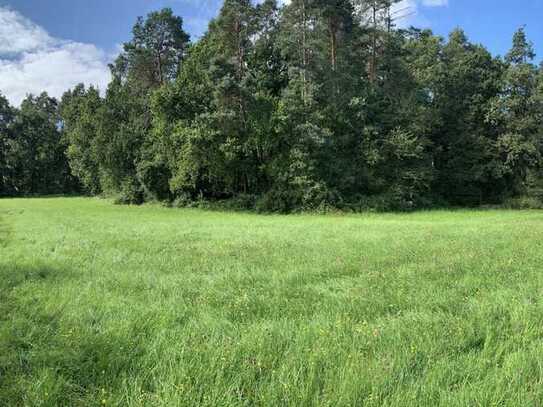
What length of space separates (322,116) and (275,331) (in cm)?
2392

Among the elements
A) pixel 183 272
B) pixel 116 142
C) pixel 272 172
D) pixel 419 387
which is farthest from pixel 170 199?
pixel 419 387

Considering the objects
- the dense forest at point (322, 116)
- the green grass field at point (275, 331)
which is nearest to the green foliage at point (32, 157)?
the dense forest at point (322, 116)

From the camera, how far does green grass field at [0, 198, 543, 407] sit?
297 cm

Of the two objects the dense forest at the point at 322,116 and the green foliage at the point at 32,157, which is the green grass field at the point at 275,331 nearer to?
the dense forest at the point at 322,116

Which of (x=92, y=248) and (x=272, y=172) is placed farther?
(x=272, y=172)

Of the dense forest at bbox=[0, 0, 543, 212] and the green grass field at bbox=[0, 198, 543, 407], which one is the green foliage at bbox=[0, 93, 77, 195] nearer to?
the dense forest at bbox=[0, 0, 543, 212]

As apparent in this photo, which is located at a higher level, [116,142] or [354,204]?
[116,142]

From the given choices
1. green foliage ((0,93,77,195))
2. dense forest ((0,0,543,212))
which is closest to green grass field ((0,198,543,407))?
dense forest ((0,0,543,212))

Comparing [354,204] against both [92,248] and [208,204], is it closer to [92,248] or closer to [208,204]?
[208,204]

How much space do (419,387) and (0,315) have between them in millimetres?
4486

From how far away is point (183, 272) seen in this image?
7.08m

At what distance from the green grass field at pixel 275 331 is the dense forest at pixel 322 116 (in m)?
19.4

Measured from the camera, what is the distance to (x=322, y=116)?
1051 inches

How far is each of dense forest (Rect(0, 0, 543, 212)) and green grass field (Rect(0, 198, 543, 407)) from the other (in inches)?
762
